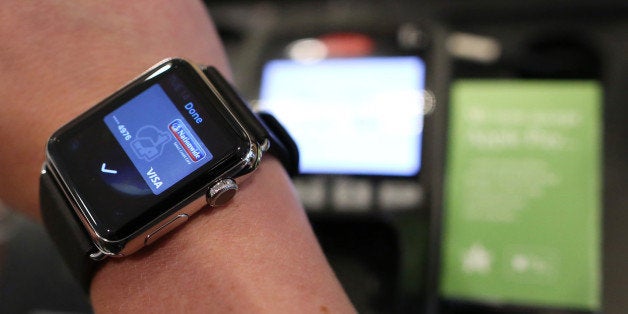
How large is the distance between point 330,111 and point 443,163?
147 mm

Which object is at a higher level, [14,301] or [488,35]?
[488,35]

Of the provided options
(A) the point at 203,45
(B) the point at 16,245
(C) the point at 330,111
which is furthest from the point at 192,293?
(B) the point at 16,245

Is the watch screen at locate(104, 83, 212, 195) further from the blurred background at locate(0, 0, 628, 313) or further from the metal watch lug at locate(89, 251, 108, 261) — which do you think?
the blurred background at locate(0, 0, 628, 313)

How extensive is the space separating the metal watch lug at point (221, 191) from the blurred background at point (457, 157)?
24 cm

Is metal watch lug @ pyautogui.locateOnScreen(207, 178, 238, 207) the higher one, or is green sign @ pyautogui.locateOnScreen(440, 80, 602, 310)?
metal watch lug @ pyautogui.locateOnScreen(207, 178, 238, 207)

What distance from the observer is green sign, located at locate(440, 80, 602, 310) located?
613 millimetres

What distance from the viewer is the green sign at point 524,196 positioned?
613mm

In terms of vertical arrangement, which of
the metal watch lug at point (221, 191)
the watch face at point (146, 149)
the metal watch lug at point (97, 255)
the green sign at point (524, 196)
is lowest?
the green sign at point (524, 196)

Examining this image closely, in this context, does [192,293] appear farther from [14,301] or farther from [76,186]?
[14,301]

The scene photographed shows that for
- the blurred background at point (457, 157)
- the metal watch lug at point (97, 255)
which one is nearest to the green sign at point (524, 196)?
the blurred background at point (457, 157)

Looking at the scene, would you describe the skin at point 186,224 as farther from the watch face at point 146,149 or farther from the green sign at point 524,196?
the green sign at point 524,196

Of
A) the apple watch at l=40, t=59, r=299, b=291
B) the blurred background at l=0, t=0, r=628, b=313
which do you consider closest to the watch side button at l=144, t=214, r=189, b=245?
the apple watch at l=40, t=59, r=299, b=291

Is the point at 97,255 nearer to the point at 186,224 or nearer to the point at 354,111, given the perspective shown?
the point at 186,224

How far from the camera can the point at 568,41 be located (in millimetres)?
715
